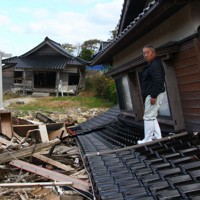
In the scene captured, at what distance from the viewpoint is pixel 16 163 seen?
7109 mm

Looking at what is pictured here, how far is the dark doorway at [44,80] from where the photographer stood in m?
37.0

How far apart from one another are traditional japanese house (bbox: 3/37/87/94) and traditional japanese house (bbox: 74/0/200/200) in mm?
26222

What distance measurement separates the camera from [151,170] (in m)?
4.46

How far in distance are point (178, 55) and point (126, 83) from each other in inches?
154

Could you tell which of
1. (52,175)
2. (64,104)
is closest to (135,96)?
(52,175)

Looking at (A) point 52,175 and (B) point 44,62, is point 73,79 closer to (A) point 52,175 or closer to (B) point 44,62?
(B) point 44,62

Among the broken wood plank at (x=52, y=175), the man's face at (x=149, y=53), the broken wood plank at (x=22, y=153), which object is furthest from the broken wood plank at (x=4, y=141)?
the man's face at (x=149, y=53)

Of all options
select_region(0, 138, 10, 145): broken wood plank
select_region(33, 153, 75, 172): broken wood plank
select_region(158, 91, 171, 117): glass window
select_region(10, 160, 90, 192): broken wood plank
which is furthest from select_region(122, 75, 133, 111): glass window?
select_region(10, 160, 90, 192): broken wood plank

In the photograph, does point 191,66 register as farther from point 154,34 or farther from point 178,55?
point 154,34

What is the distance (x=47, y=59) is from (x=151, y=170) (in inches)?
1254

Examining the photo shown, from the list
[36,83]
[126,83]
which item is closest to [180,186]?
[126,83]

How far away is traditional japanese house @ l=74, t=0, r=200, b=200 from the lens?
384 centimetres

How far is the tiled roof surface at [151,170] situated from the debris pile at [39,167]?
638 mm

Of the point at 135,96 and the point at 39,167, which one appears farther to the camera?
the point at 135,96
